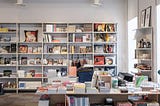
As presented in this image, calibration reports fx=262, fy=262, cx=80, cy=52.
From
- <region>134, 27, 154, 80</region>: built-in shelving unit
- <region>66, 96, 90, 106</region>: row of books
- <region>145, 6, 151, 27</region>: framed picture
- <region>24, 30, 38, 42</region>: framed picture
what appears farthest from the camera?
<region>24, 30, 38, 42</region>: framed picture

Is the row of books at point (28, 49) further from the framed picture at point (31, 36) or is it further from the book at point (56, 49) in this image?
the book at point (56, 49)

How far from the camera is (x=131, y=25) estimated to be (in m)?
8.96

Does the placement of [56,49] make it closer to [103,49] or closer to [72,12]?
[72,12]

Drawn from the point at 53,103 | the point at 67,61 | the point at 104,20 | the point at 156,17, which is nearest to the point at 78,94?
the point at 53,103

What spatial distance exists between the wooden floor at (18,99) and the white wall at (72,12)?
2644 mm

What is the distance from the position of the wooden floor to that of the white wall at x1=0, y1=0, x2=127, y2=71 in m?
2.64

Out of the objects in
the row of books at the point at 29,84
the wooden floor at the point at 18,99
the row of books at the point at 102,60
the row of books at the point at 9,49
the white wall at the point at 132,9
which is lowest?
the wooden floor at the point at 18,99

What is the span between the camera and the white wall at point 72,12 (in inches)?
369

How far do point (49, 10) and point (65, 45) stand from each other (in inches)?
55.0

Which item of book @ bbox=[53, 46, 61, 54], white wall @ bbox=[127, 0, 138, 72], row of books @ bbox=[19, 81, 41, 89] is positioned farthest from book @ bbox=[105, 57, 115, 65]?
row of books @ bbox=[19, 81, 41, 89]

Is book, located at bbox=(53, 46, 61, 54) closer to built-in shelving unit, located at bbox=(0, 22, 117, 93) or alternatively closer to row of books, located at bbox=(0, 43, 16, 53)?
built-in shelving unit, located at bbox=(0, 22, 117, 93)

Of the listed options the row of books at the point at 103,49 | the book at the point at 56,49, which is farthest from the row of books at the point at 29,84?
the row of books at the point at 103,49

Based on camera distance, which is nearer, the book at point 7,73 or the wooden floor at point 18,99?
the wooden floor at point 18,99

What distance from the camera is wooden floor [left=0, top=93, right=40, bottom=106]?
7.60 meters
